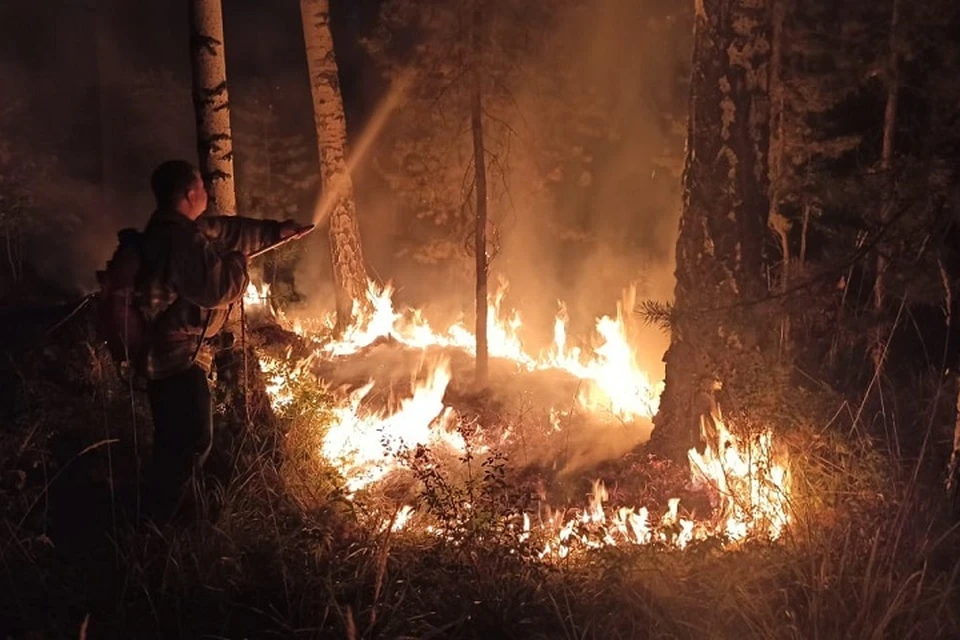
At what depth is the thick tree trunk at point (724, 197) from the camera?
18.6 ft

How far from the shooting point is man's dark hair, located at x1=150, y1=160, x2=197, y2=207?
4094 millimetres

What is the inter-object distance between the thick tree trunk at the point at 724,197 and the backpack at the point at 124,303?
3.47 metres

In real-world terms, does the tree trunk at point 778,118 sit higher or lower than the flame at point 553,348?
higher

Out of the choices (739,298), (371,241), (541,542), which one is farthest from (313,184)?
(541,542)

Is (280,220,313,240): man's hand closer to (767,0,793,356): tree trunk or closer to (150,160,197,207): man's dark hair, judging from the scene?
(150,160,197,207): man's dark hair

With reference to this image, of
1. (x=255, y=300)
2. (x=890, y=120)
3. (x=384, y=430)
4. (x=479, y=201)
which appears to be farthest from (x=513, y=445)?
(x=255, y=300)

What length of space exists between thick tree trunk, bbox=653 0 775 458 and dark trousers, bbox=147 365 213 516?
3.20m

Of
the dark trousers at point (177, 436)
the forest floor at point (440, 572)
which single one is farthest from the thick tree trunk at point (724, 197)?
the dark trousers at point (177, 436)

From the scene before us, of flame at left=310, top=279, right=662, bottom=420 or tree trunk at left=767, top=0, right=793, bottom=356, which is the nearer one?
tree trunk at left=767, top=0, right=793, bottom=356

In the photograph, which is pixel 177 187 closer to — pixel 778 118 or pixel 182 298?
pixel 182 298

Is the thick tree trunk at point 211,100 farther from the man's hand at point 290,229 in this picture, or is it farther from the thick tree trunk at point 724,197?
the thick tree trunk at point 724,197

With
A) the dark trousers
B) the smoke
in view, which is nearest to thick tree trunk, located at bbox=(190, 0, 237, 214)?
the dark trousers

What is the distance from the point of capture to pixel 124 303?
4.06m

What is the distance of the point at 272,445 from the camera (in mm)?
5730
